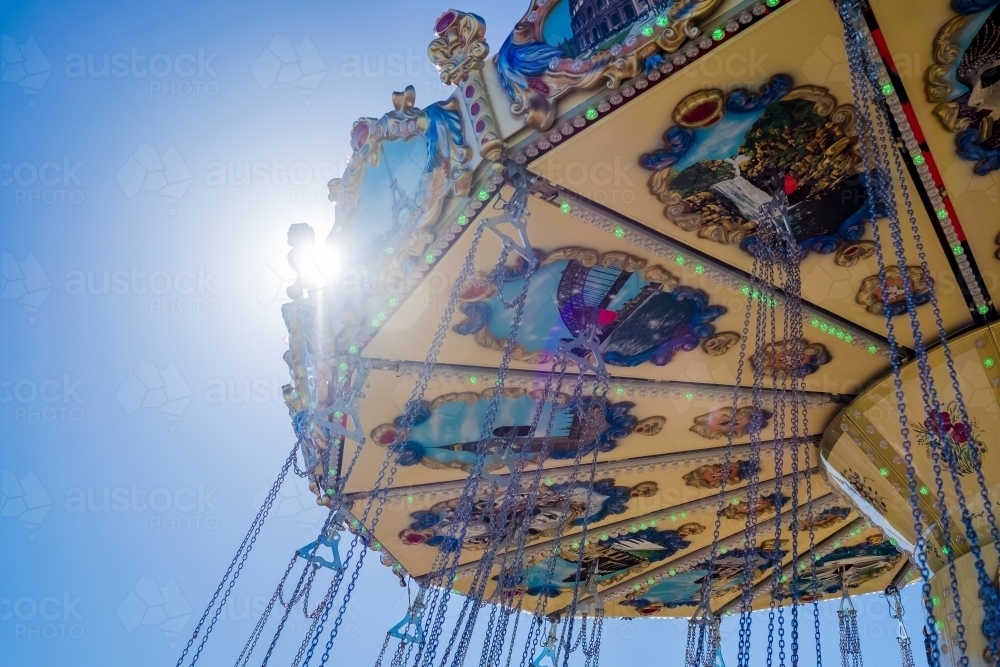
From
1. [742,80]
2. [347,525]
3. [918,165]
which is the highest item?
[918,165]

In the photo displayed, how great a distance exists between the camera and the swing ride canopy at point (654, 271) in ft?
14.9

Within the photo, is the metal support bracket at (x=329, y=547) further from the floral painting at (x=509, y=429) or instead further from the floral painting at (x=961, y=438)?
the floral painting at (x=961, y=438)

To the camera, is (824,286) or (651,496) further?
(651,496)

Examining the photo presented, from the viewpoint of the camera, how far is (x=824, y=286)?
612cm

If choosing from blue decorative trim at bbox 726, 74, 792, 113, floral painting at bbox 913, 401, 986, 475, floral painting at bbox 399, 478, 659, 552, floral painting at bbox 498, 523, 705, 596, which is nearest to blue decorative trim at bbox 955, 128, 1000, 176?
blue decorative trim at bbox 726, 74, 792, 113

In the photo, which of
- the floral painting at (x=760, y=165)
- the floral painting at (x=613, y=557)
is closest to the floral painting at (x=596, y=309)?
the floral painting at (x=760, y=165)

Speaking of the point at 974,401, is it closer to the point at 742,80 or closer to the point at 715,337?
the point at 715,337

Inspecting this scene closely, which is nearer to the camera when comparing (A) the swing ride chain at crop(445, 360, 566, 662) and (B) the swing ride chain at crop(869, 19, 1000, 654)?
(B) the swing ride chain at crop(869, 19, 1000, 654)

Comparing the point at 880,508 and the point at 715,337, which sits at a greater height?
the point at 715,337

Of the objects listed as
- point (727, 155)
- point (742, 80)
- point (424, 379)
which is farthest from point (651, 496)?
point (742, 80)

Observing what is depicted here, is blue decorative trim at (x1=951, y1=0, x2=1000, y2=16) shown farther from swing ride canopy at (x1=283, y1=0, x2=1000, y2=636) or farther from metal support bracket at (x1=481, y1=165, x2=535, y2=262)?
metal support bracket at (x1=481, y1=165, x2=535, y2=262)

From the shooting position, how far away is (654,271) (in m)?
5.93

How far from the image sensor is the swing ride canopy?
4.55 m

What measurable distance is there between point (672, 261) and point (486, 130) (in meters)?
1.71
